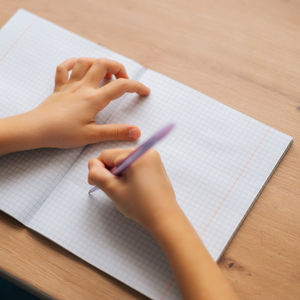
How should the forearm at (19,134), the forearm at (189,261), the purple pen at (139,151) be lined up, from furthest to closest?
1. the forearm at (19,134)
2. the forearm at (189,261)
3. the purple pen at (139,151)

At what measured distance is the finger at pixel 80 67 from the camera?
0.76m

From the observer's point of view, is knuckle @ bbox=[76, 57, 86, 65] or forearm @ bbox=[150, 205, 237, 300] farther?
knuckle @ bbox=[76, 57, 86, 65]

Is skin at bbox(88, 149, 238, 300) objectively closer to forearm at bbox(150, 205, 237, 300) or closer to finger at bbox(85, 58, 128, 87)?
forearm at bbox(150, 205, 237, 300)

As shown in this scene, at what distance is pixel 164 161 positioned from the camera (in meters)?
0.71

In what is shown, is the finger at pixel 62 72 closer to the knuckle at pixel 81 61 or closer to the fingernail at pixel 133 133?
the knuckle at pixel 81 61

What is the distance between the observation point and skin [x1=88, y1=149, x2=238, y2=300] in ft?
1.91

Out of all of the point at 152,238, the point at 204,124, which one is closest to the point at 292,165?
the point at 204,124

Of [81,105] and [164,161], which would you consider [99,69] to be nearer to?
[81,105]

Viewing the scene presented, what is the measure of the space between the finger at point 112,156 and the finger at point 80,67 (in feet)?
0.58

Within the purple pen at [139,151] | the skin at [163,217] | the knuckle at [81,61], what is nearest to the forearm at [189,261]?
the skin at [163,217]

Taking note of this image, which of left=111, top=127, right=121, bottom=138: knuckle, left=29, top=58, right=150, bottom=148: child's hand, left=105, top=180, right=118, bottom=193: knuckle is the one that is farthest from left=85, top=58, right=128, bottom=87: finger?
left=105, top=180, right=118, bottom=193: knuckle

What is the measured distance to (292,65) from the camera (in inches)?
30.9

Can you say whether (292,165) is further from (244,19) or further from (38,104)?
(38,104)

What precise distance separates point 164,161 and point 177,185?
50mm
